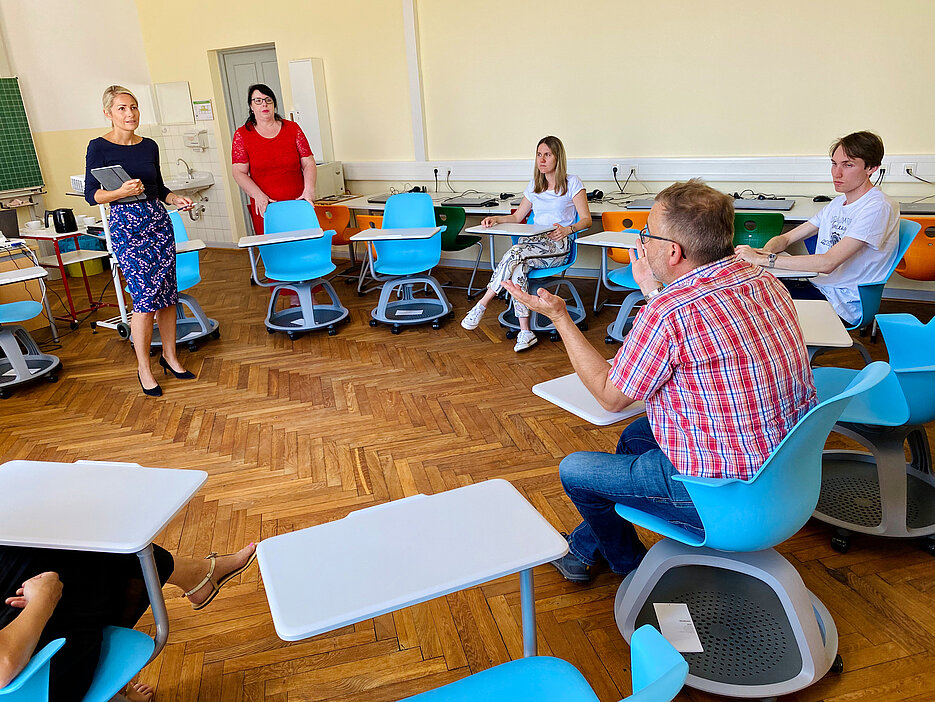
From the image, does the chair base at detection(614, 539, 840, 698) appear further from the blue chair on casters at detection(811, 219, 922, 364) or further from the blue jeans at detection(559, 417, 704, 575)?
the blue chair on casters at detection(811, 219, 922, 364)

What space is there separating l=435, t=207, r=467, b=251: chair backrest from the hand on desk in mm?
4540

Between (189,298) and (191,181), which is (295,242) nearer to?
(189,298)

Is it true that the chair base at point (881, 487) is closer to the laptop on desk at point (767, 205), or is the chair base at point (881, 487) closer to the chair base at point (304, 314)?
the laptop on desk at point (767, 205)

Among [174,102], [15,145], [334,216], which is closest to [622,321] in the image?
[334,216]

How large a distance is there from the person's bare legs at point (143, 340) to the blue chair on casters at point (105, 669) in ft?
9.40

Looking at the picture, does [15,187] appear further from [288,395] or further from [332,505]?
[332,505]

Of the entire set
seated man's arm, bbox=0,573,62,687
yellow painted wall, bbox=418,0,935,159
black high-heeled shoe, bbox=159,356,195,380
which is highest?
yellow painted wall, bbox=418,0,935,159

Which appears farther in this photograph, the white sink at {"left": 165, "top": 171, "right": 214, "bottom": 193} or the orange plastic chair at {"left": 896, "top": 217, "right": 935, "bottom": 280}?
the white sink at {"left": 165, "top": 171, "right": 214, "bottom": 193}

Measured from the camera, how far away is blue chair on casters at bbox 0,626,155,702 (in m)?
1.21

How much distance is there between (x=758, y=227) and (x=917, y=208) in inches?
42.1

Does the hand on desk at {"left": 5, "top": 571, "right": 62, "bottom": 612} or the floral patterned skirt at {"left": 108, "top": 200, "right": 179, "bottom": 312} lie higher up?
the floral patterned skirt at {"left": 108, "top": 200, "right": 179, "bottom": 312}

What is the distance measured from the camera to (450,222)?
5.72 metres

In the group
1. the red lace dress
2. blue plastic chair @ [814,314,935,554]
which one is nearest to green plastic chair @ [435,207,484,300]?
the red lace dress

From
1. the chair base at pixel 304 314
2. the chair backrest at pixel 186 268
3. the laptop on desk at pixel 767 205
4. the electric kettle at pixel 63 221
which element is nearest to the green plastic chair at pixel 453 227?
the chair base at pixel 304 314
